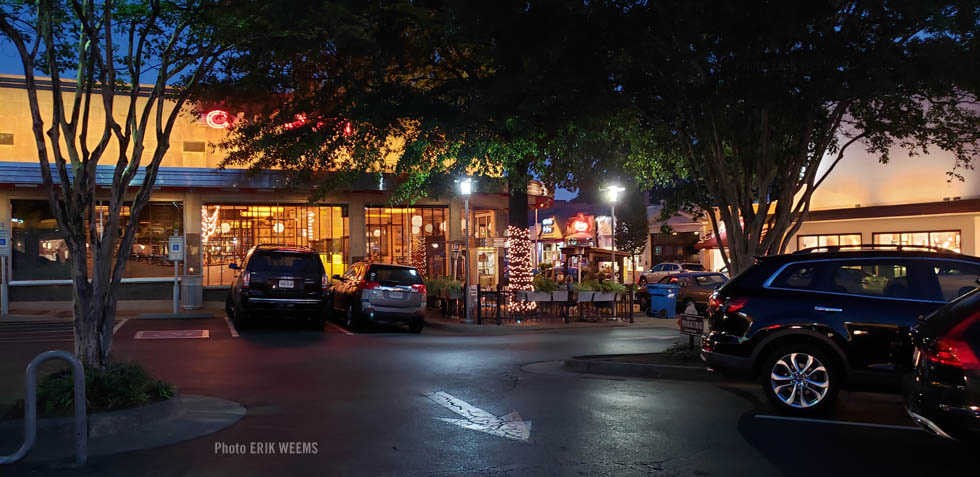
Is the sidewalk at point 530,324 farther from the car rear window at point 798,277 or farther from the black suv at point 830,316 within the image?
the car rear window at point 798,277

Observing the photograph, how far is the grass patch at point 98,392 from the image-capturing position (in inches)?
295

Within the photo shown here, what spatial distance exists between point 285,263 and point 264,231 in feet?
31.8

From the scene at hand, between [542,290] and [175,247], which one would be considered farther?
[542,290]

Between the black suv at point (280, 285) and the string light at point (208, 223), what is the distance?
8.85 meters

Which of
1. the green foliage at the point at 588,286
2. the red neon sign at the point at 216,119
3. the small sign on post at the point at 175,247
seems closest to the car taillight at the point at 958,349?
the green foliage at the point at 588,286

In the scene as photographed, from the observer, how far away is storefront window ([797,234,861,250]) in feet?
97.3

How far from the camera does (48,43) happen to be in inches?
332

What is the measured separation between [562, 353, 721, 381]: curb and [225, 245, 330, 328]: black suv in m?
7.67

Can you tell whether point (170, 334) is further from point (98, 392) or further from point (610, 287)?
point (610, 287)

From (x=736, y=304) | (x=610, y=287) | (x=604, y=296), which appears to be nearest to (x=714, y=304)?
(x=736, y=304)

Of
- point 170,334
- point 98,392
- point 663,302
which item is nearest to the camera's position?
point 98,392

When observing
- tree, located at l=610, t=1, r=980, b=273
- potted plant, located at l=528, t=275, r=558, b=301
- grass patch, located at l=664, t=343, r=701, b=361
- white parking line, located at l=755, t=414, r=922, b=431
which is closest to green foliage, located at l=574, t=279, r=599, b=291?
potted plant, located at l=528, t=275, r=558, b=301

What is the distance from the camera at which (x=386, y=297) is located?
59.5ft

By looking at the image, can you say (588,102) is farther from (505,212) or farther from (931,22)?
(505,212)
